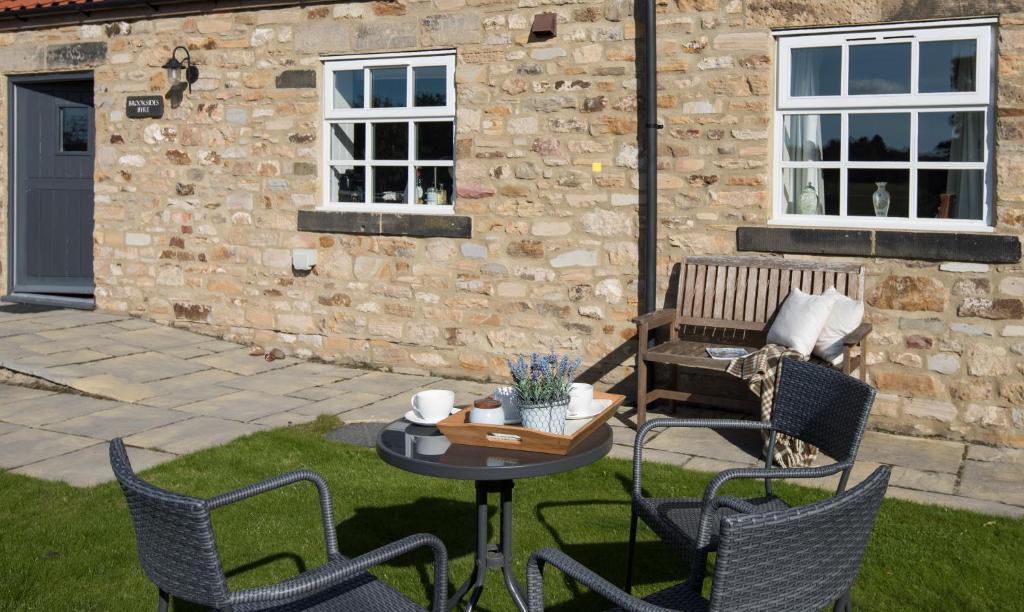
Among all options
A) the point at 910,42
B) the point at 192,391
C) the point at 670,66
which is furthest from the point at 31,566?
the point at 910,42

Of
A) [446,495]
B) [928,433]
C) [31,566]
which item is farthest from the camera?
[928,433]

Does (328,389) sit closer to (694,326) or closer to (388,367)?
(388,367)

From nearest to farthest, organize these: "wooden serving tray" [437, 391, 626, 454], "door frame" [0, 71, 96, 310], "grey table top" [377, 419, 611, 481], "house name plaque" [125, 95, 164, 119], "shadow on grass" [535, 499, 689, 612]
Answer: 1. "grey table top" [377, 419, 611, 481]
2. "wooden serving tray" [437, 391, 626, 454]
3. "shadow on grass" [535, 499, 689, 612]
4. "house name plaque" [125, 95, 164, 119]
5. "door frame" [0, 71, 96, 310]

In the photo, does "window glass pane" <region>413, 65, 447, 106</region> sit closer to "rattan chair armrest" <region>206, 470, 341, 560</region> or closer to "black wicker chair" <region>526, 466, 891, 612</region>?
"rattan chair armrest" <region>206, 470, 341, 560</region>

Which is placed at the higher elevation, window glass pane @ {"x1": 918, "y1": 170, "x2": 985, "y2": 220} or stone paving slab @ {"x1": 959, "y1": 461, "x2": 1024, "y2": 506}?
window glass pane @ {"x1": 918, "y1": 170, "x2": 985, "y2": 220}

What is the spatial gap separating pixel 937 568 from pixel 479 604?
170cm

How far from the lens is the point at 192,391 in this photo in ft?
22.4

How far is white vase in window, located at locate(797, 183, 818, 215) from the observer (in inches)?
253

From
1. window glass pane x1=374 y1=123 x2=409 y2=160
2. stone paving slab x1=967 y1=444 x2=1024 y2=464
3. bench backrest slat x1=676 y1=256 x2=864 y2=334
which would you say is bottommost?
stone paving slab x1=967 y1=444 x2=1024 y2=464

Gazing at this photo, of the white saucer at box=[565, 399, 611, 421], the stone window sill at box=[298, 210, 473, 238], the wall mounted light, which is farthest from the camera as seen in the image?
the stone window sill at box=[298, 210, 473, 238]

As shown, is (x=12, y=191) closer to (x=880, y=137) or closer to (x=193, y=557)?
(x=880, y=137)

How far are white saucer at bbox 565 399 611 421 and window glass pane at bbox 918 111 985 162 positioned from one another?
3.63 m

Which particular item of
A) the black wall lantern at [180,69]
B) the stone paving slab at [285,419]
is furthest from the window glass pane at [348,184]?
the stone paving slab at [285,419]

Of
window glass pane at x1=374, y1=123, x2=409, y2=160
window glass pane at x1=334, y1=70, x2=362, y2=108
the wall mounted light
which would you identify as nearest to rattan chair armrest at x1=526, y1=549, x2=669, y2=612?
the wall mounted light
